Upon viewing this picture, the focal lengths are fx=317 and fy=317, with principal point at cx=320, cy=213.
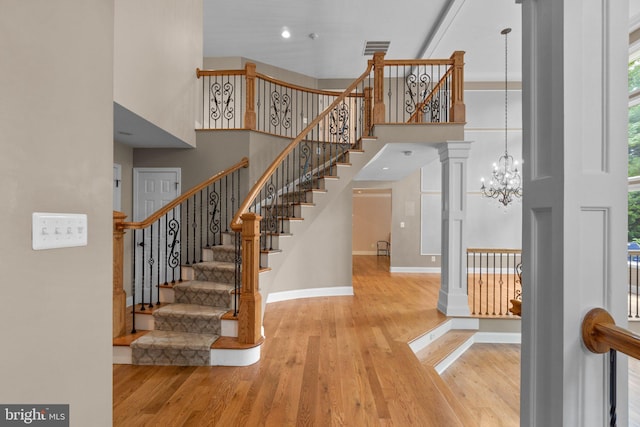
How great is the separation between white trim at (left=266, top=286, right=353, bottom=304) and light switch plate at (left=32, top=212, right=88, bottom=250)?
459 centimetres

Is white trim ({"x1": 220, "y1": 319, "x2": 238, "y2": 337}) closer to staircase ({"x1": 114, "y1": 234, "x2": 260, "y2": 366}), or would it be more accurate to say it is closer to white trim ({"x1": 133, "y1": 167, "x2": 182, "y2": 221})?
staircase ({"x1": 114, "y1": 234, "x2": 260, "y2": 366})

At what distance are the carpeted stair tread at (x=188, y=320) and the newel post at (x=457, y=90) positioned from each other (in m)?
4.10

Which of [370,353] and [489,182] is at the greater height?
[489,182]

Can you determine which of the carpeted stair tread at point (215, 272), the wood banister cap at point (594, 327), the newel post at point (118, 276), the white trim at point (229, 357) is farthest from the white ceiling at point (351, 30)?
the wood banister cap at point (594, 327)

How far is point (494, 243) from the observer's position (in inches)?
325

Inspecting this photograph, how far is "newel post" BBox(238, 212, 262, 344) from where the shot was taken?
314 centimetres

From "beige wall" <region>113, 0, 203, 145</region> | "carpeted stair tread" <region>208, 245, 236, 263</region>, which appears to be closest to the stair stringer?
"carpeted stair tread" <region>208, 245, 236, 263</region>

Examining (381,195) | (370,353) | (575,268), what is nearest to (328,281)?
(370,353)

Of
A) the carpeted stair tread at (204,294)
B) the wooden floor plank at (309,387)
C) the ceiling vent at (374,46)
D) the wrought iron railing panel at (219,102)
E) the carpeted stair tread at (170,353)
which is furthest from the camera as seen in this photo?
the ceiling vent at (374,46)

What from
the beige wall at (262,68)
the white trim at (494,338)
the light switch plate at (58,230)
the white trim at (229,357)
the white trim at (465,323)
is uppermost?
the beige wall at (262,68)

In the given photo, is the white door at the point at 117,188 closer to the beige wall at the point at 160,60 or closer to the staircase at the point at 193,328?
the beige wall at the point at 160,60

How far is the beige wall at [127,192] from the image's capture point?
4660mm

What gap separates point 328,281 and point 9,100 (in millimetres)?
5595

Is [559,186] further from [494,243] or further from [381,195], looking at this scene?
[381,195]
